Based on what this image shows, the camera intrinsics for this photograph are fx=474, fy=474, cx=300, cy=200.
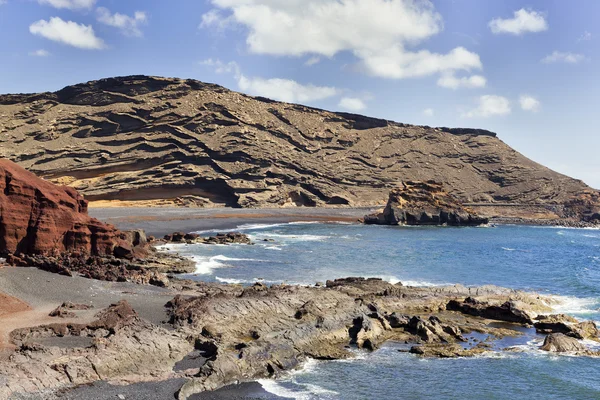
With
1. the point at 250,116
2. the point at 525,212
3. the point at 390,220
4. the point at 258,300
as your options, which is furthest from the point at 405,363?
the point at 525,212

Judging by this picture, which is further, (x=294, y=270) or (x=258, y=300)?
(x=294, y=270)

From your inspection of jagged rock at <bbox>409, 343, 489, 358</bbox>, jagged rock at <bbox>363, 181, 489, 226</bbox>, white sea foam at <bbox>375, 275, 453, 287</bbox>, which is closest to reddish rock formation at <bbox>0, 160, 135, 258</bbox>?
jagged rock at <bbox>409, 343, 489, 358</bbox>

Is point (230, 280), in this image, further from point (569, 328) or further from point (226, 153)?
point (226, 153)

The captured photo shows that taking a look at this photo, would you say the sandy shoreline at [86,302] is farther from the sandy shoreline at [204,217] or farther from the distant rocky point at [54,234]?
the sandy shoreline at [204,217]

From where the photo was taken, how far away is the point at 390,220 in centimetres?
8350

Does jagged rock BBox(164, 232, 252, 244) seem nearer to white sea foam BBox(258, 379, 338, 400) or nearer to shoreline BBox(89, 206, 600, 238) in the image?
shoreline BBox(89, 206, 600, 238)

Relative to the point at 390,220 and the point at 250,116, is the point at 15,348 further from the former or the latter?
the point at 250,116

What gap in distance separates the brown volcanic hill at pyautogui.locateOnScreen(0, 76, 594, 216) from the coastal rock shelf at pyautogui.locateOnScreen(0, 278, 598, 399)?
233 feet

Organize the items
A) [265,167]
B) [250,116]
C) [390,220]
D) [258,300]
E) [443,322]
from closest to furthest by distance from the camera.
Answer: [258,300] < [443,322] < [390,220] < [265,167] < [250,116]

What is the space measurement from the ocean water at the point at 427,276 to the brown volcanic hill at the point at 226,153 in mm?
27348

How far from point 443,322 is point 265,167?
3183 inches

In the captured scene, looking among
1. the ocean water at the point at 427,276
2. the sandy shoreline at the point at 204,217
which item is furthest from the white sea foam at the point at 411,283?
the sandy shoreline at the point at 204,217

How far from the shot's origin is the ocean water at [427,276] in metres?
15.0

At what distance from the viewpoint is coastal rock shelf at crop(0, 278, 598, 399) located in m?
13.3
